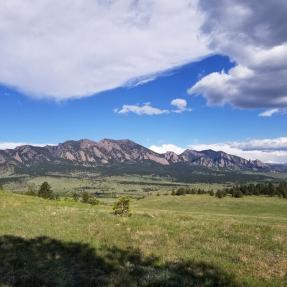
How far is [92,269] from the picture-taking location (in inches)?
648

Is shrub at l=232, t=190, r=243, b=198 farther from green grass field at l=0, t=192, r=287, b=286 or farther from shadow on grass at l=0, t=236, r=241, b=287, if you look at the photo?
shadow on grass at l=0, t=236, r=241, b=287

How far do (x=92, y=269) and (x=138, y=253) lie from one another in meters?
2.97

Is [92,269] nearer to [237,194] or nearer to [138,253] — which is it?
[138,253]

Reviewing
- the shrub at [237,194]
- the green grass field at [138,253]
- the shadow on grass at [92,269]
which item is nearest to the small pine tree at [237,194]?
the shrub at [237,194]

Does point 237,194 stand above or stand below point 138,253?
below

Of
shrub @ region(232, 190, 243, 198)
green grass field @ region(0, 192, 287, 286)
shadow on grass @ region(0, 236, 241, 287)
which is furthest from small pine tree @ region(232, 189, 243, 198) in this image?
shadow on grass @ region(0, 236, 241, 287)

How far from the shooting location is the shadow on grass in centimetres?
1484

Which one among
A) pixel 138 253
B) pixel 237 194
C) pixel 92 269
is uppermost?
pixel 138 253

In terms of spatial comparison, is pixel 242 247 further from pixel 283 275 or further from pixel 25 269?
pixel 25 269

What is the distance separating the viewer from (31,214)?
112 ft

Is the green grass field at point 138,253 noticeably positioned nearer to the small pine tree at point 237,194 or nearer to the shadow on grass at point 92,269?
the shadow on grass at point 92,269

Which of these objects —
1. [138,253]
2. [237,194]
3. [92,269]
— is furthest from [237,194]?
[92,269]

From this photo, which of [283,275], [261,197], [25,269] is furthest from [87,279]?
[261,197]

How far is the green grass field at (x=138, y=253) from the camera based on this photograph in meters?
15.3
